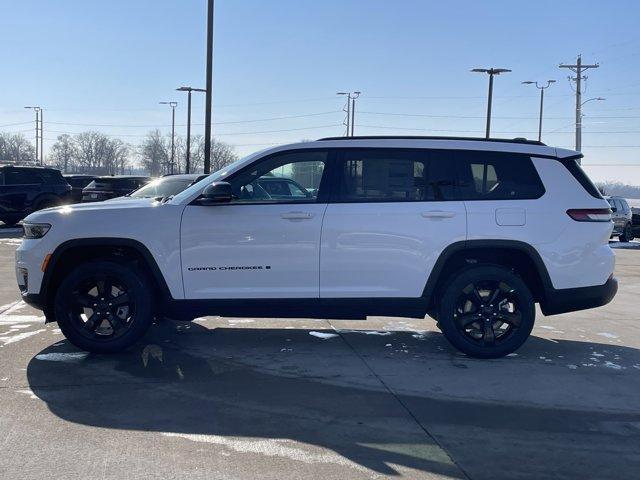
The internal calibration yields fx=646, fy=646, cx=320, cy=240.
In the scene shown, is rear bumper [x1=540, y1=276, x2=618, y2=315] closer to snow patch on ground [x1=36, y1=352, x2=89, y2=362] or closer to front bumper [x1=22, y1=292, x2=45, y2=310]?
snow patch on ground [x1=36, y1=352, x2=89, y2=362]

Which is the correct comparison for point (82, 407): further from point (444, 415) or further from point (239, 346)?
point (444, 415)

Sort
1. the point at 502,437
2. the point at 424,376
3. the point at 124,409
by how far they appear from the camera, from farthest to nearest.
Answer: the point at 424,376
the point at 124,409
the point at 502,437

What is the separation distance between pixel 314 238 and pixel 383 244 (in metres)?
0.62

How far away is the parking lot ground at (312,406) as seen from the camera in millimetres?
3805

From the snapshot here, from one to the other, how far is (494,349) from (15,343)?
4598mm

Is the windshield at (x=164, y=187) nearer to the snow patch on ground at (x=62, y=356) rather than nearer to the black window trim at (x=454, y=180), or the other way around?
the snow patch on ground at (x=62, y=356)

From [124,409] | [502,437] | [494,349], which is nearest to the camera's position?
[502,437]

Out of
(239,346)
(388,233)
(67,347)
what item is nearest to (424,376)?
(388,233)

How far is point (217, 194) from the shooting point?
5.61 metres

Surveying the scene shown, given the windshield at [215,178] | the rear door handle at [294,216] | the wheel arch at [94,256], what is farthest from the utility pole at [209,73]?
the rear door handle at [294,216]

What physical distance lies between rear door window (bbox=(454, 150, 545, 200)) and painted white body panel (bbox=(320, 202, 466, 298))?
263mm

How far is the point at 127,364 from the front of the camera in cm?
571

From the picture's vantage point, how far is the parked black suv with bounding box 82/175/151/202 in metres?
19.7

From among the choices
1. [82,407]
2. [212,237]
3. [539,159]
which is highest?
[539,159]
